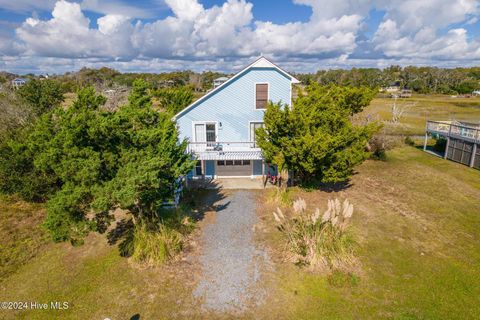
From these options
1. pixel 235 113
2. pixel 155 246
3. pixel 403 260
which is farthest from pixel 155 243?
pixel 235 113

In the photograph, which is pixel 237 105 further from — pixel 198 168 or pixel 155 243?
pixel 155 243

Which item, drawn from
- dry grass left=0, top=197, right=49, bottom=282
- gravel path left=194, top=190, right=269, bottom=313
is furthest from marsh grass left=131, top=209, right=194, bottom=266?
dry grass left=0, top=197, right=49, bottom=282

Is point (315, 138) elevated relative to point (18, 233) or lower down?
elevated

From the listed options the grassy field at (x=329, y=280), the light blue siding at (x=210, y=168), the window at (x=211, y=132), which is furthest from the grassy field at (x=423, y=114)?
the window at (x=211, y=132)

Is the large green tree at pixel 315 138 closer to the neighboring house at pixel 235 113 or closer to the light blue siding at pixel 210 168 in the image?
the neighboring house at pixel 235 113

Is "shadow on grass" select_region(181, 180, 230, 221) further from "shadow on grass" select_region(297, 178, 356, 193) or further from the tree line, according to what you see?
the tree line

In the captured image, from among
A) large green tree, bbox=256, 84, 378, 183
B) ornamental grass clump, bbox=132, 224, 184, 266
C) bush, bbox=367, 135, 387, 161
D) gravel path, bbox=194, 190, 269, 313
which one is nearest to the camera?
gravel path, bbox=194, 190, 269, 313

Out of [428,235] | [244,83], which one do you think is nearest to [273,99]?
[244,83]
